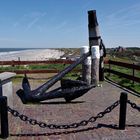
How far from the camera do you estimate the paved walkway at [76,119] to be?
6586 millimetres

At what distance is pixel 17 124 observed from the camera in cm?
739

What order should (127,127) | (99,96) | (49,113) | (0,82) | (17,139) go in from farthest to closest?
(99,96) < (49,113) < (0,82) < (127,127) < (17,139)

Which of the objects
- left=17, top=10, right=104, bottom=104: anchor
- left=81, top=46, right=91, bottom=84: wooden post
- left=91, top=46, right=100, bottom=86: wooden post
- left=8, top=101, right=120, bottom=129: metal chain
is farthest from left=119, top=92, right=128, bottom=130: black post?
left=81, top=46, right=91, bottom=84: wooden post

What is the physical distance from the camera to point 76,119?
314 inches

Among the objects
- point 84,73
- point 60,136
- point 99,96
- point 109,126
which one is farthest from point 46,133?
point 84,73

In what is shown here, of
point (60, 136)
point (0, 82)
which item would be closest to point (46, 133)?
point (60, 136)

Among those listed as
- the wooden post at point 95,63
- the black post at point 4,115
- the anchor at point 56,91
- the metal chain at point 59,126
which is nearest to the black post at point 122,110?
the metal chain at point 59,126

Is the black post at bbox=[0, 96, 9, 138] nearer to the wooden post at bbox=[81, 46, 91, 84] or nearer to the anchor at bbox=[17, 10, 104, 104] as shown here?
the anchor at bbox=[17, 10, 104, 104]

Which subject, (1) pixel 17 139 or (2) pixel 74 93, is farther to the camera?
(2) pixel 74 93

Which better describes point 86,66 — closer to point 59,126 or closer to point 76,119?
point 76,119

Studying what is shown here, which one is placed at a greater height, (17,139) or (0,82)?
(0,82)

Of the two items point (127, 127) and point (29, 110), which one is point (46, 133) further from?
point (29, 110)

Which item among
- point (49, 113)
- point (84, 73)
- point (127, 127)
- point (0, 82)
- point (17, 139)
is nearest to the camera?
point (17, 139)

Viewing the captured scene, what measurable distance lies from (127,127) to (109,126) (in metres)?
0.37
